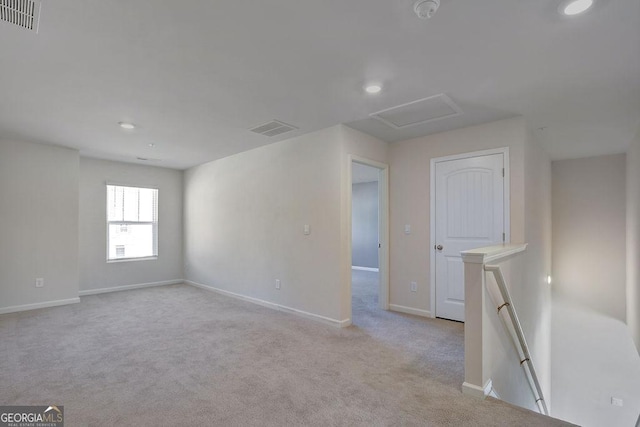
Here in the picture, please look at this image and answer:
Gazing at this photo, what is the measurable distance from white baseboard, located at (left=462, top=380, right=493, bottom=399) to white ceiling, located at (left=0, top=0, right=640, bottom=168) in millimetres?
2355

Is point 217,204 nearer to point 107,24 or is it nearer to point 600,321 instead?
point 107,24

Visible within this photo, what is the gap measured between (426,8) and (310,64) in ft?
3.16

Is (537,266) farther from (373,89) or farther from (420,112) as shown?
(373,89)

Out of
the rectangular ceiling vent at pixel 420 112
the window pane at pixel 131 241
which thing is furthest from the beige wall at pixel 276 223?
the window pane at pixel 131 241

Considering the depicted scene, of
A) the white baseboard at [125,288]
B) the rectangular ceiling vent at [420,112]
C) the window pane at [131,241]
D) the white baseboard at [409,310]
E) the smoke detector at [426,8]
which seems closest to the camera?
the smoke detector at [426,8]

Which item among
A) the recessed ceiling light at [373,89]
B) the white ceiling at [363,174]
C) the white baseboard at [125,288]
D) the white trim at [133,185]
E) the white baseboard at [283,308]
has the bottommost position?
the white baseboard at [125,288]

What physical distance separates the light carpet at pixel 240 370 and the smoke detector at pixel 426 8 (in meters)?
2.39

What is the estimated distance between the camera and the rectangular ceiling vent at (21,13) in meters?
1.78

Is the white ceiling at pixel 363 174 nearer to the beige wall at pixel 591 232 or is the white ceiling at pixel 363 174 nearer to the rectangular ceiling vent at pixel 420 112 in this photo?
the rectangular ceiling vent at pixel 420 112

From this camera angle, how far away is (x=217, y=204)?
5.89 metres

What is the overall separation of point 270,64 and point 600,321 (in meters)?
6.42

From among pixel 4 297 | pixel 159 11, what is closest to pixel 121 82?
pixel 159 11

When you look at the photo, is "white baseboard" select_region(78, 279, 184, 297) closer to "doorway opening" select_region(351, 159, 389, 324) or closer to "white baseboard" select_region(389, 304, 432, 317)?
"doorway opening" select_region(351, 159, 389, 324)

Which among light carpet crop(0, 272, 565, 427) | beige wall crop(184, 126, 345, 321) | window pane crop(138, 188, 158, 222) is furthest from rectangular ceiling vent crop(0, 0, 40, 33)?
window pane crop(138, 188, 158, 222)
